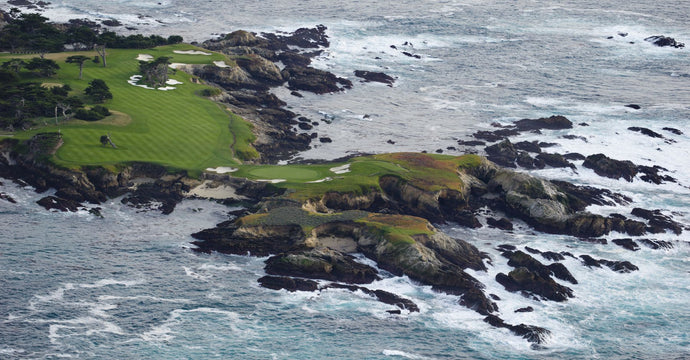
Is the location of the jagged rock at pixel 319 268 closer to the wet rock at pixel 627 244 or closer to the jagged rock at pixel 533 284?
the jagged rock at pixel 533 284

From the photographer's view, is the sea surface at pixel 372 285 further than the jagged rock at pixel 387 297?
No

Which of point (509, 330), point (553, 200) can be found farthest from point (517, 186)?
point (509, 330)

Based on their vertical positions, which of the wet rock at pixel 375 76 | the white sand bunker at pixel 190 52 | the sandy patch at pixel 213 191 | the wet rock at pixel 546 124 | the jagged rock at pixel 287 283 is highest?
the white sand bunker at pixel 190 52

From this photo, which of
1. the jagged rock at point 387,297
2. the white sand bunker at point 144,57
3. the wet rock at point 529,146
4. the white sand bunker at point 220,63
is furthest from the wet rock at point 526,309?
the white sand bunker at point 144,57

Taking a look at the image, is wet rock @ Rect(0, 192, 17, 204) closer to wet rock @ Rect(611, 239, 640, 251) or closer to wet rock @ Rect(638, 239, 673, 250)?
wet rock @ Rect(611, 239, 640, 251)

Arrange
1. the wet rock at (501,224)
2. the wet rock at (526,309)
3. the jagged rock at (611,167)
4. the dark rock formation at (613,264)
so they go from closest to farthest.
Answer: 1. the wet rock at (526,309)
2. the dark rock formation at (613,264)
3. the wet rock at (501,224)
4. the jagged rock at (611,167)

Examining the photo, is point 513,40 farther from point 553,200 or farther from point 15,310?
point 15,310
